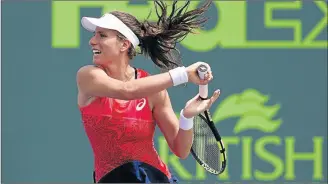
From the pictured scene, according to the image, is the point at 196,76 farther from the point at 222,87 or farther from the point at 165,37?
the point at 222,87

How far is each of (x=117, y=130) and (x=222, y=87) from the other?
2.87m

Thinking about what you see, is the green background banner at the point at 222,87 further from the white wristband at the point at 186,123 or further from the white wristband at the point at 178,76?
the white wristband at the point at 178,76

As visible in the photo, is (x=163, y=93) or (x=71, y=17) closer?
(x=163, y=93)

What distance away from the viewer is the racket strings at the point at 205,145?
5.07 m

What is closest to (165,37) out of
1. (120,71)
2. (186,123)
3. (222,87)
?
(120,71)

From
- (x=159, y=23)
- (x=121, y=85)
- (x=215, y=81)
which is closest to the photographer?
(x=121, y=85)

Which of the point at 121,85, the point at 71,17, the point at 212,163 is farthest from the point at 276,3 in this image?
the point at 121,85

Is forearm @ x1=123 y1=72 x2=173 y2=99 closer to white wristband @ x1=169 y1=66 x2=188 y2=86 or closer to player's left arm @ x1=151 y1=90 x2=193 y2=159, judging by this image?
white wristband @ x1=169 y1=66 x2=188 y2=86

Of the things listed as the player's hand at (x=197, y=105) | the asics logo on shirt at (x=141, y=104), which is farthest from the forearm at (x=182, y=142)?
the asics logo on shirt at (x=141, y=104)

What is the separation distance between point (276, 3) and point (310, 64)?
19.4 inches

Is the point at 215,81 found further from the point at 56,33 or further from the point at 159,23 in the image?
the point at 159,23

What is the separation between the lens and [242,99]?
24.6 feet

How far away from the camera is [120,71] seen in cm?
479

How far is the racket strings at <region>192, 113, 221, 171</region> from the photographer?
5066mm
